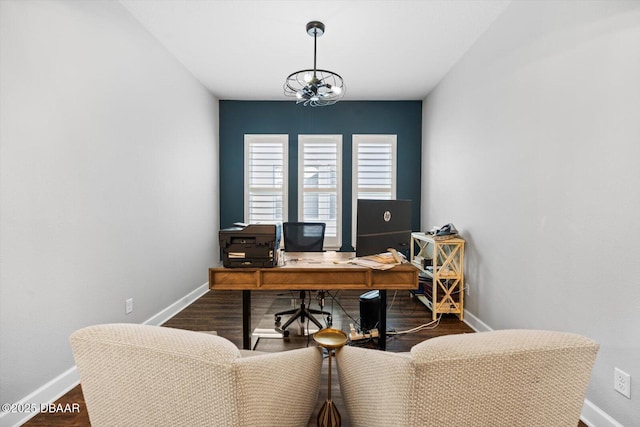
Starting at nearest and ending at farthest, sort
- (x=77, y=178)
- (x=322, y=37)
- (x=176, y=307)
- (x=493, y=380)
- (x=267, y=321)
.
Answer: (x=493, y=380) < (x=77, y=178) < (x=322, y=37) < (x=267, y=321) < (x=176, y=307)

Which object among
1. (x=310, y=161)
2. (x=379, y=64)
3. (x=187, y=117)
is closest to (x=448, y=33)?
(x=379, y=64)

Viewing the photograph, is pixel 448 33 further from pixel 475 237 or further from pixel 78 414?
pixel 78 414

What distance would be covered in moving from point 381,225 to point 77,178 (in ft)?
7.28

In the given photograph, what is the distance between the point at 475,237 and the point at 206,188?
11.9 ft

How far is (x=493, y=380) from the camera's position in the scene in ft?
2.65

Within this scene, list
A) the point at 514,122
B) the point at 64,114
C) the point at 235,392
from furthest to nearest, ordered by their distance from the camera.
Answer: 1. the point at 514,122
2. the point at 64,114
3. the point at 235,392

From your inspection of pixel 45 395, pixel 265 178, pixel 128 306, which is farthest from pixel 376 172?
pixel 45 395

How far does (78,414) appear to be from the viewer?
5.43ft

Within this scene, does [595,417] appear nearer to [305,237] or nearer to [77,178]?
[305,237]

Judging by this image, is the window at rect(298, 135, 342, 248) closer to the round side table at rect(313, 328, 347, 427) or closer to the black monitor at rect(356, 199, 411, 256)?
the black monitor at rect(356, 199, 411, 256)

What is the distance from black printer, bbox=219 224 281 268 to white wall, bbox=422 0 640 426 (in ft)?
6.32

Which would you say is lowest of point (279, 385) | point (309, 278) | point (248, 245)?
point (279, 385)

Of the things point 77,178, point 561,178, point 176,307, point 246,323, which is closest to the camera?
point 561,178

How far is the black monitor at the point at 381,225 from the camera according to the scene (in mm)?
2062
